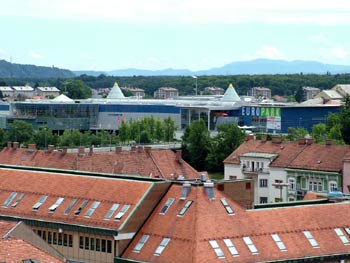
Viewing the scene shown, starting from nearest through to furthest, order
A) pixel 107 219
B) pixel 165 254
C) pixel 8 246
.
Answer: pixel 8 246
pixel 165 254
pixel 107 219

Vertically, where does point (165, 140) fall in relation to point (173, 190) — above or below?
below

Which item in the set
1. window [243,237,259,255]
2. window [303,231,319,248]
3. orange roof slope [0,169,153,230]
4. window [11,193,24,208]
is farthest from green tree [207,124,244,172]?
window [243,237,259,255]

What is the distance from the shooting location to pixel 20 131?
15400 cm

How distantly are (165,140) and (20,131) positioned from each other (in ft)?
61.3

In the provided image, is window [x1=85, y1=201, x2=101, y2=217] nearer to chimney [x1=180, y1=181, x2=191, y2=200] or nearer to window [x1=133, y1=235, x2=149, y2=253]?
window [x1=133, y1=235, x2=149, y2=253]

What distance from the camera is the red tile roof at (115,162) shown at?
83688mm

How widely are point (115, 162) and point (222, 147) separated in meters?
37.7

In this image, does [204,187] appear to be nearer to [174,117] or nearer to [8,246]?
[8,246]

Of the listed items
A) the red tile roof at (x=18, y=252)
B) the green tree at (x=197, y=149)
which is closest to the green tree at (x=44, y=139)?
the green tree at (x=197, y=149)

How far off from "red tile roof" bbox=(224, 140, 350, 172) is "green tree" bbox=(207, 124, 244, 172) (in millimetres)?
21325

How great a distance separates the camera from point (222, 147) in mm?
123062

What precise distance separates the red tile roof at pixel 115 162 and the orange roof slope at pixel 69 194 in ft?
69.7

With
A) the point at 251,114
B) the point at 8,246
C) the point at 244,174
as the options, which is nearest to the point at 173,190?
the point at 8,246

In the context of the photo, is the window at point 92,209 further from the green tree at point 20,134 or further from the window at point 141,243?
the green tree at point 20,134
